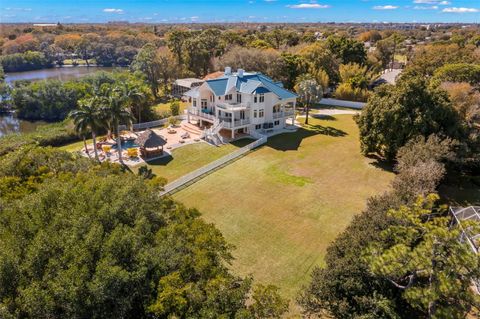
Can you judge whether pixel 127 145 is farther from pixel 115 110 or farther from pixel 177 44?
pixel 177 44

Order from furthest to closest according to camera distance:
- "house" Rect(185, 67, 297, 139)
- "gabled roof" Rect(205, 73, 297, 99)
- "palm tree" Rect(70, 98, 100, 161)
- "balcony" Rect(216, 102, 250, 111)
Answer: "gabled roof" Rect(205, 73, 297, 99) < "house" Rect(185, 67, 297, 139) < "balcony" Rect(216, 102, 250, 111) < "palm tree" Rect(70, 98, 100, 161)

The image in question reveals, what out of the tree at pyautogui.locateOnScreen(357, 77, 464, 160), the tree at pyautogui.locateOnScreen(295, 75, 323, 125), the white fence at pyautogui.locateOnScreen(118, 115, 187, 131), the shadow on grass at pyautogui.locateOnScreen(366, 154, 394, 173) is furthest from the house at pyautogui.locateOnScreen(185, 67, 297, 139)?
the shadow on grass at pyautogui.locateOnScreen(366, 154, 394, 173)

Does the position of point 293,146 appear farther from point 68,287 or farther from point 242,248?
point 68,287

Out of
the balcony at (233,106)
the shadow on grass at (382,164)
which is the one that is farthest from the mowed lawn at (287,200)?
the balcony at (233,106)

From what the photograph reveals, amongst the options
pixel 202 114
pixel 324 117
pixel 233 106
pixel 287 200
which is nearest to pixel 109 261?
pixel 287 200

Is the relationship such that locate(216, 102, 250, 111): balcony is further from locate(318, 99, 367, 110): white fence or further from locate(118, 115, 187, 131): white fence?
locate(318, 99, 367, 110): white fence
